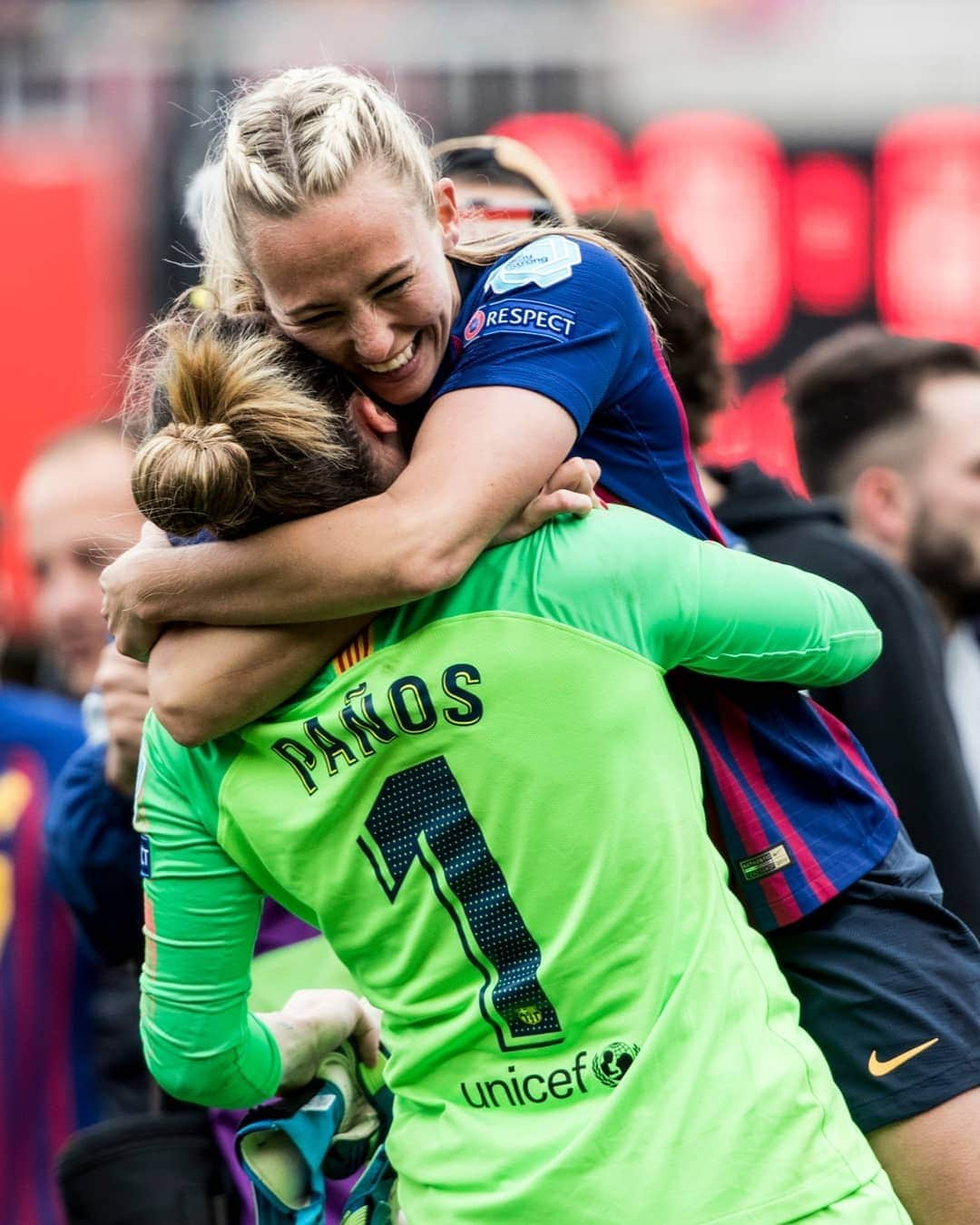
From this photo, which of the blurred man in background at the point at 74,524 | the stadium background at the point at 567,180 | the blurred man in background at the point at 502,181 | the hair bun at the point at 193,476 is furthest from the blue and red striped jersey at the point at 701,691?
the stadium background at the point at 567,180

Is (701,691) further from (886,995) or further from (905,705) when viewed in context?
(905,705)

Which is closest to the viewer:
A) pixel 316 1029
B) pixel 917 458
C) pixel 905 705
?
pixel 316 1029

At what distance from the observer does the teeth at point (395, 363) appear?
1861 millimetres

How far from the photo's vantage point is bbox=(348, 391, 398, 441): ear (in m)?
1.80

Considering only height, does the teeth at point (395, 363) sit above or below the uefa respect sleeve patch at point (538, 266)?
below

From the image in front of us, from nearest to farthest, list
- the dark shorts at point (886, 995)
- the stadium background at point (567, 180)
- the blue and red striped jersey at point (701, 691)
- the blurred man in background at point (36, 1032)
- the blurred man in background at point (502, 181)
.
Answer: the blue and red striped jersey at point (701, 691) → the dark shorts at point (886, 995) → the blurred man in background at point (502, 181) → the blurred man in background at point (36, 1032) → the stadium background at point (567, 180)

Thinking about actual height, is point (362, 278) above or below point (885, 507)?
above

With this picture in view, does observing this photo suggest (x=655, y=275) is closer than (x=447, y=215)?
No

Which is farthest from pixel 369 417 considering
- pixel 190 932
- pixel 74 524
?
pixel 74 524

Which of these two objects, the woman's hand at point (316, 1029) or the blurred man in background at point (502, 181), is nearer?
the woman's hand at point (316, 1029)

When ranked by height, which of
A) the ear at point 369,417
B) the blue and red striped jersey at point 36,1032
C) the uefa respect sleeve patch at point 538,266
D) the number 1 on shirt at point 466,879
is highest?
the uefa respect sleeve patch at point 538,266

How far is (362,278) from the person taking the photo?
1.80 m

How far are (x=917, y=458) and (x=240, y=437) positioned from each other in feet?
7.93

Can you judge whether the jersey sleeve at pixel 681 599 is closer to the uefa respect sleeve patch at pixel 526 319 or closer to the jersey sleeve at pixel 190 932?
the uefa respect sleeve patch at pixel 526 319
